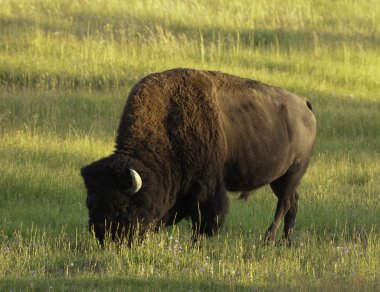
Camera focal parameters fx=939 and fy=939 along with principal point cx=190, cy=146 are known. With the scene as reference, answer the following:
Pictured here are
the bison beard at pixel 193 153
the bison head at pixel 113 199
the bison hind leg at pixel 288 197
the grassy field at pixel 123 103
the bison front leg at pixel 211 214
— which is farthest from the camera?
the bison hind leg at pixel 288 197

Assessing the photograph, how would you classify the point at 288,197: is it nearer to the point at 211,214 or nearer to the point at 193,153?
the point at 211,214

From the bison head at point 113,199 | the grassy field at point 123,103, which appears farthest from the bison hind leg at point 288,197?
the bison head at point 113,199

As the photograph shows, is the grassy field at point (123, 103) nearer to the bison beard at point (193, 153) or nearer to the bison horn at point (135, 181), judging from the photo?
the bison beard at point (193, 153)

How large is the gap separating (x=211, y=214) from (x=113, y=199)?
1.15 metres

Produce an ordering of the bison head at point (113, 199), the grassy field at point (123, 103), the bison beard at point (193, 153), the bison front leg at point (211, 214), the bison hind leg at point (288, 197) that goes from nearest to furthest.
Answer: the grassy field at point (123, 103), the bison head at point (113, 199), the bison beard at point (193, 153), the bison front leg at point (211, 214), the bison hind leg at point (288, 197)

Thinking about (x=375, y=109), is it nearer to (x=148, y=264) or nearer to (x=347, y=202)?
(x=347, y=202)

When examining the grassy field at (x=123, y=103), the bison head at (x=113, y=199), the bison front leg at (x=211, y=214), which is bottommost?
the grassy field at (x=123, y=103)

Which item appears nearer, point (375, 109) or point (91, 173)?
point (91, 173)

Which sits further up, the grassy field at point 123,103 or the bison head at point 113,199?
the bison head at point 113,199

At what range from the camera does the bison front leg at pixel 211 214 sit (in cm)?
937

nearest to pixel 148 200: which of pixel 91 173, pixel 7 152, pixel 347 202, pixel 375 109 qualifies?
pixel 91 173

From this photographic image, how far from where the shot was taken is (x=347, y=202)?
38.4 ft

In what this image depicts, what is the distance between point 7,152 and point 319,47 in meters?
9.71

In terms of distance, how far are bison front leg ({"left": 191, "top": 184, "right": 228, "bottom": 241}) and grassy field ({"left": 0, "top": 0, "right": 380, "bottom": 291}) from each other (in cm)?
18
